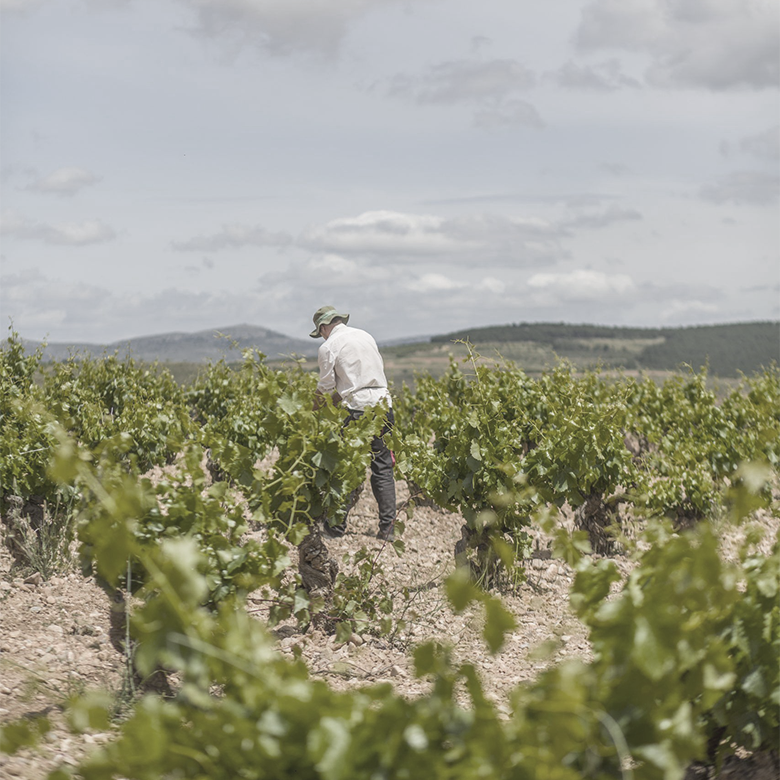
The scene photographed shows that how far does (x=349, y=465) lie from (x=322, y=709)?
3207 millimetres

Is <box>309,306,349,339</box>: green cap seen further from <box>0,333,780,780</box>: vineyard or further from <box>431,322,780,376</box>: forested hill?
<box>431,322,780,376</box>: forested hill

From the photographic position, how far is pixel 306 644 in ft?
14.6

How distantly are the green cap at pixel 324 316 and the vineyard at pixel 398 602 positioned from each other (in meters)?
1.41

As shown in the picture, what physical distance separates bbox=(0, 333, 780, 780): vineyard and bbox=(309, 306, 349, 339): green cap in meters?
1.41

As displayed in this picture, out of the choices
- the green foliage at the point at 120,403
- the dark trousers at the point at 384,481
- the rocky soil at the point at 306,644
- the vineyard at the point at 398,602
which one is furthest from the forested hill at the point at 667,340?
the rocky soil at the point at 306,644

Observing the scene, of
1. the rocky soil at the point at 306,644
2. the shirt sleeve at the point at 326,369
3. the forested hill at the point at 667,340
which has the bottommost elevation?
the rocky soil at the point at 306,644

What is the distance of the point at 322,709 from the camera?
5.70ft

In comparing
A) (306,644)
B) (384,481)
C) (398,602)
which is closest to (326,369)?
(384,481)

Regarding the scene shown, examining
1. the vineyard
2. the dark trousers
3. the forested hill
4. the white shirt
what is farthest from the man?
the forested hill

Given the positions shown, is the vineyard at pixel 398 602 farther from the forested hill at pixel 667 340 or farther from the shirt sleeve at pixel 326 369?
the forested hill at pixel 667 340

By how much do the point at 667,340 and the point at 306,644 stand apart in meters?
101

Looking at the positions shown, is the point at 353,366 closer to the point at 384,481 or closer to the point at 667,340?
the point at 384,481

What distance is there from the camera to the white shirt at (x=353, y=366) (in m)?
7.08

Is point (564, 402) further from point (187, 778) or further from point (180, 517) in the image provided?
point (187, 778)
